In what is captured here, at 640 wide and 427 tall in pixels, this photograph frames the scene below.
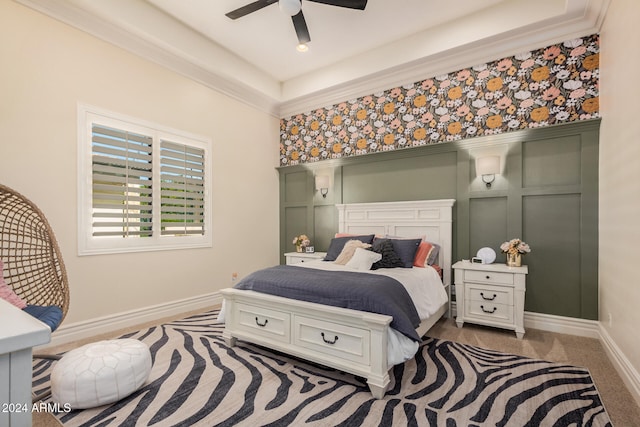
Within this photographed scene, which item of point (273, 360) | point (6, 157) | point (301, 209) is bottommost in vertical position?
point (273, 360)

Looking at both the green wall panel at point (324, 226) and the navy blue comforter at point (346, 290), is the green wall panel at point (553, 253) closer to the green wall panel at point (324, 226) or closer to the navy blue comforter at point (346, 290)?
the navy blue comforter at point (346, 290)

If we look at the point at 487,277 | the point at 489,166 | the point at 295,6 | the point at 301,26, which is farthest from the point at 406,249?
the point at 295,6

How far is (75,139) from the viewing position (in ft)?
10.0

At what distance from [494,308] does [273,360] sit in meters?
2.18

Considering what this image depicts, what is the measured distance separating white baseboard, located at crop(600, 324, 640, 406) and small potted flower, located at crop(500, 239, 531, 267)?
2.79ft

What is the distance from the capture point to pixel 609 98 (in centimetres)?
277

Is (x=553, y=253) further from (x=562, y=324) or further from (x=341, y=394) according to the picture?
(x=341, y=394)

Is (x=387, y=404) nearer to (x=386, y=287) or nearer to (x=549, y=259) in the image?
(x=386, y=287)

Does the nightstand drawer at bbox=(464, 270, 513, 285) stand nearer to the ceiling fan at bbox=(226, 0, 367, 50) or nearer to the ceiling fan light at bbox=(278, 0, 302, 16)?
the ceiling fan at bbox=(226, 0, 367, 50)

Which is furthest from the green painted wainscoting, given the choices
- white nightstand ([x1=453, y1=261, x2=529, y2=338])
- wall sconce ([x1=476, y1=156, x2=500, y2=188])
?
white nightstand ([x1=453, y1=261, x2=529, y2=338])

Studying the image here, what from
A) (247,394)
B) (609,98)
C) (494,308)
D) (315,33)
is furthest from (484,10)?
(247,394)

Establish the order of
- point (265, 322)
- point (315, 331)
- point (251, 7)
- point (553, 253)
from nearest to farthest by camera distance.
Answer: point (315, 331)
point (265, 322)
point (251, 7)
point (553, 253)

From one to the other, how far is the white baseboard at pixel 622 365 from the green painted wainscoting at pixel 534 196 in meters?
0.43

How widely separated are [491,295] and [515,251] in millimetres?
509
